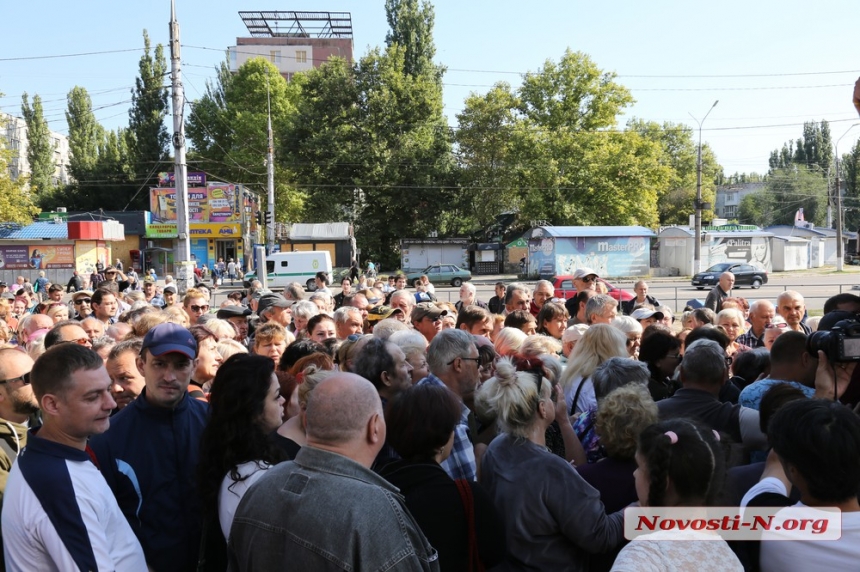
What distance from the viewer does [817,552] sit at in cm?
240

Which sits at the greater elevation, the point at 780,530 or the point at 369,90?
the point at 369,90

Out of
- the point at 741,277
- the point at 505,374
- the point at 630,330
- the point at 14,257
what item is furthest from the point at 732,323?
the point at 14,257

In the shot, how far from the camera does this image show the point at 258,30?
84.2m

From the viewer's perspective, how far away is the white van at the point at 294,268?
39750mm

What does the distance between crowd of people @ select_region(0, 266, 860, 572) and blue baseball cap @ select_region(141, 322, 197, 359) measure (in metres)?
0.01

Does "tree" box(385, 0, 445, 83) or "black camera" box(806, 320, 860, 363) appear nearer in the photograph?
"black camera" box(806, 320, 860, 363)

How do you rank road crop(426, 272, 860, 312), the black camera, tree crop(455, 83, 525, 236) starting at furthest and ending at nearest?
tree crop(455, 83, 525, 236) < road crop(426, 272, 860, 312) < the black camera

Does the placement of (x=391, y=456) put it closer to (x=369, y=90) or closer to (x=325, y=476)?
(x=325, y=476)

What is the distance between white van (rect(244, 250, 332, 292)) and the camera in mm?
39750

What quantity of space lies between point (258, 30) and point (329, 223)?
44692 millimetres

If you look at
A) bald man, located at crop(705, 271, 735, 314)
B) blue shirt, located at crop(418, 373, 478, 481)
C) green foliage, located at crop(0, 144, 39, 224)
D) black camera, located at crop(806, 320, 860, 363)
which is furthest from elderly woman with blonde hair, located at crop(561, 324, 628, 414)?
green foliage, located at crop(0, 144, 39, 224)

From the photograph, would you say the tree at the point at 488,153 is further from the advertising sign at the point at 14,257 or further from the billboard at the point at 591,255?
the advertising sign at the point at 14,257

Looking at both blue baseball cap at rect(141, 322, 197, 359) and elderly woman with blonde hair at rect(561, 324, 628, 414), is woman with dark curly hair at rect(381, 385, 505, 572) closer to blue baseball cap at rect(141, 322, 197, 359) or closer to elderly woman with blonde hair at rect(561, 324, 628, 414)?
blue baseball cap at rect(141, 322, 197, 359)

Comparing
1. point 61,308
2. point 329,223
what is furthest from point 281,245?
point 61,308
